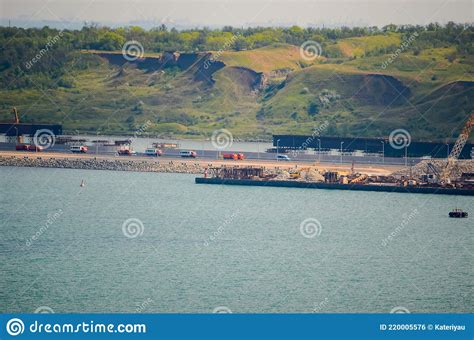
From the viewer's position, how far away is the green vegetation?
432 feet

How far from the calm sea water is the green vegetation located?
173 ft

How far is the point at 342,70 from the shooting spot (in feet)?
479

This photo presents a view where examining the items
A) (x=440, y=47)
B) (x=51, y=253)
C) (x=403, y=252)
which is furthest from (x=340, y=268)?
→ (x=440, y=47)

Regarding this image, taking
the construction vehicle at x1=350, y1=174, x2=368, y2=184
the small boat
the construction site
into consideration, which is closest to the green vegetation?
the construction site

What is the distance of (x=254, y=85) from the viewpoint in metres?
156

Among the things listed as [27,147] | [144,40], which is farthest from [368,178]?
[144,40]

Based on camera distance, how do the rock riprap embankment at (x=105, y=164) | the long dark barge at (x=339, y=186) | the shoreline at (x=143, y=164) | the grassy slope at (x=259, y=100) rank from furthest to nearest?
the grassy slope at (x=259, y=100)
the rock riprap embankment at (x=105, y=164)
the shoreline at (x=143, y=164)
the long dark barge at (x=339, y=186)

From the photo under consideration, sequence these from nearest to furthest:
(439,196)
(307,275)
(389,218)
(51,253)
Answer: (307,275) < (51,253) < (389,218) < (439,196)

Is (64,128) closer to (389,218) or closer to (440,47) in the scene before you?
(440,47)

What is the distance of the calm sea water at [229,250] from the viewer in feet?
137

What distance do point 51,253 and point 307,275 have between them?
11939 millimetres

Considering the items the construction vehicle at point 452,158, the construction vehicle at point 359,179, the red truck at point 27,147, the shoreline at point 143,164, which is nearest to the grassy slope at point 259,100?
the construction vehicle at point 452,158

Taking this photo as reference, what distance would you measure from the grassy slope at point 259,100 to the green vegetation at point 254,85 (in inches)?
6.6

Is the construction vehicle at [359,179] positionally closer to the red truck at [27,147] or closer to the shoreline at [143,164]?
the shoreline at [143,164]
